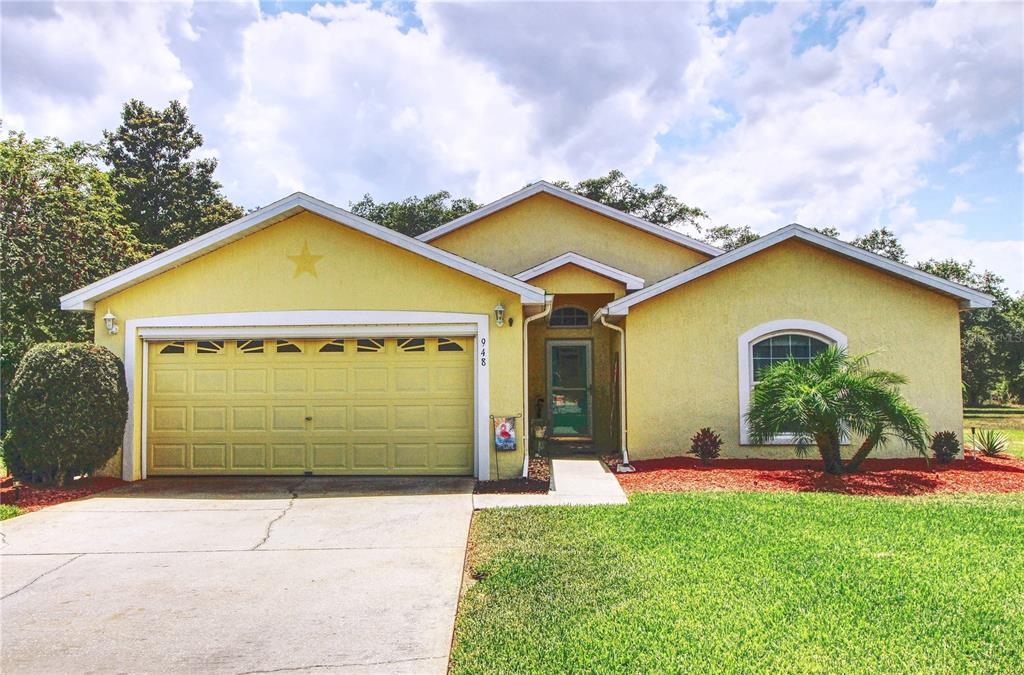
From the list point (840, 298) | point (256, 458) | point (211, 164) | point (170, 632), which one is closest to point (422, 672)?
point (170, 632)

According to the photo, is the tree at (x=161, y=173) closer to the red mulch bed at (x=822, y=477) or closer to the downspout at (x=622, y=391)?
the downspout at (x=622, y=391)

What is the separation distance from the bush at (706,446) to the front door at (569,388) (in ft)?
11.1

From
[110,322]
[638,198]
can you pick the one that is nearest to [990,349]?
[638,198]

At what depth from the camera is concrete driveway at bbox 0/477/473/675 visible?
4.21 meters

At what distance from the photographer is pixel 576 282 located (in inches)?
518

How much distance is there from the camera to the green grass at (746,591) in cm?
396

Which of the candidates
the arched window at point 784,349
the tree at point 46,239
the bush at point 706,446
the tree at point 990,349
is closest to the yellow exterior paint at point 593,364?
the bush at point 706,446

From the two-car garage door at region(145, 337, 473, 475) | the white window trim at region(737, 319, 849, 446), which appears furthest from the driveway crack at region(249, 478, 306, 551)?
the white window trim at region(737, 319, 849, 446)

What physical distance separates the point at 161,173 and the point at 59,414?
32.1 meters

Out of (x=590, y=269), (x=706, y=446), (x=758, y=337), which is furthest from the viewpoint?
(x=590, y=269)

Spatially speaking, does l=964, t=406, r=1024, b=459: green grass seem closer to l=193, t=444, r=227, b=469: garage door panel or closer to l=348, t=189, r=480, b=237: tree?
l=193, t=444, r=227, b=469: garage door panel

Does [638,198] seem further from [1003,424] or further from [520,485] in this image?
[520,485]

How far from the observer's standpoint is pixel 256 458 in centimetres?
1054

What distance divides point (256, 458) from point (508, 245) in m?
7.77
